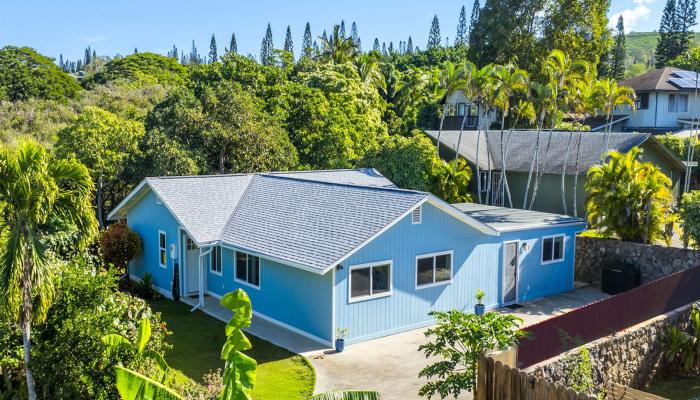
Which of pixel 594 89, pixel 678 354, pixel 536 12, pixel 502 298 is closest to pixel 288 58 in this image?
pixel 536 12

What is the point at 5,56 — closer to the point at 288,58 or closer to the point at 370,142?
the point at 288,58

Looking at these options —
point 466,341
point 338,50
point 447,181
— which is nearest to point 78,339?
point 466,341

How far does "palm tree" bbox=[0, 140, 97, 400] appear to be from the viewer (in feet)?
32.6

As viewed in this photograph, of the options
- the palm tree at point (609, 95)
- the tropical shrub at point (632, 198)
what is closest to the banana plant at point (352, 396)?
the tropical shrub at point (632, 198)

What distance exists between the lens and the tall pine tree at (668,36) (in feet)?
286

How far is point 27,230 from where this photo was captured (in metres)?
10.1

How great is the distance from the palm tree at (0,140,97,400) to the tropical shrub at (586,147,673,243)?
1965 centimetres

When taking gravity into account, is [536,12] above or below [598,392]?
above

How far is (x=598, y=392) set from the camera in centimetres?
1498

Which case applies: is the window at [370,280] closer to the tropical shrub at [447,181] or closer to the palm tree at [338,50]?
the tropical shrub at [447,181]

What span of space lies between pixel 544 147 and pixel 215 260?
20808 millimetres

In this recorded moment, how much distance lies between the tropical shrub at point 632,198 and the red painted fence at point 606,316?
16.4 feet

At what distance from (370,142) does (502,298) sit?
1997 cm

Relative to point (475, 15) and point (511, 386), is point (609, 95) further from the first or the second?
point (475, 15)
